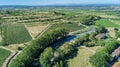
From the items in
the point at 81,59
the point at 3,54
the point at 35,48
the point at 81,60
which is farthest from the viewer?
the point at 3,54

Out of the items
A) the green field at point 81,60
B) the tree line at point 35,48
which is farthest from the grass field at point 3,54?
the green field at point 81,60

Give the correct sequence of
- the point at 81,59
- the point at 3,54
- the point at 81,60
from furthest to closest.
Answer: the point at 3,54 < the point at 81,59 < the point at 81,60

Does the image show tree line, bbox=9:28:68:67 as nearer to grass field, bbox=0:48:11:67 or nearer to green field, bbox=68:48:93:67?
grass field, bbox=0:48:11:67

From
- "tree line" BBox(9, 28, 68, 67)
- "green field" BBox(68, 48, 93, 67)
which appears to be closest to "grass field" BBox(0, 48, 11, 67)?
"tree line" BBox(9, 28, 68, 67)

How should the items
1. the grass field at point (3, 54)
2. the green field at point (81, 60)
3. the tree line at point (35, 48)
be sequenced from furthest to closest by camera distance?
the grass field at point (3, 54)
the green field at point (81, 60)
the tree line at point (35, 48)

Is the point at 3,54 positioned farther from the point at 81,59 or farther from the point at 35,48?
the point at 81,59

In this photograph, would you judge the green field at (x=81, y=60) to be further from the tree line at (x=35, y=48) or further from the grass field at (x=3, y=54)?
the grass field at (x=3, y=54)

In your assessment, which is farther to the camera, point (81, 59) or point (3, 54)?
point (3, 54)

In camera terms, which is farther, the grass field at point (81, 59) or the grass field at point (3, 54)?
the grass field at point (3, 54)

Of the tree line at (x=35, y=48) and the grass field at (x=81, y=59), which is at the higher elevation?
the tree line at (x=35, y=48)

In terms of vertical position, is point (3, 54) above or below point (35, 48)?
below

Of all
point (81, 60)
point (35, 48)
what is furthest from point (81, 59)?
point (35, 48)

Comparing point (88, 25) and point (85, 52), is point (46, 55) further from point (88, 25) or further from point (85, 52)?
point (88, 25)
